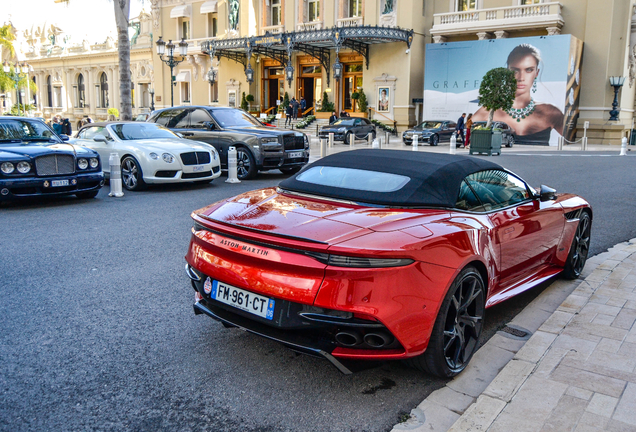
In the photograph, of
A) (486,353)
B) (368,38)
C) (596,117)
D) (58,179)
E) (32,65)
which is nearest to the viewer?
(486,353)

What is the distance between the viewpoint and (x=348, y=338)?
3.05 metres

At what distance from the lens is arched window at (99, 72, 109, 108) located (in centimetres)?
5850

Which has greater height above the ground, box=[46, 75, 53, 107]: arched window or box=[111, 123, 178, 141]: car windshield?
box=[46, 75, 53, 107]: arched window

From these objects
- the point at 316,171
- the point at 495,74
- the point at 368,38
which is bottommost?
the point at 316,171

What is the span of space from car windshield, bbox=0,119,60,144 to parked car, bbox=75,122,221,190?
160 cm

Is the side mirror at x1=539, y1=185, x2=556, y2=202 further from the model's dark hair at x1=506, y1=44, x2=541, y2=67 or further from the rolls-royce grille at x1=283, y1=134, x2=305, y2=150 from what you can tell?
the model's dark hair at x1=506, y1=44, x2=541, y2=67

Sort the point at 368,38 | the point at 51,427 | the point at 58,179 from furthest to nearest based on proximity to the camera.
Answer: the point at 368,38
the point at 58,179
the point at 51,427

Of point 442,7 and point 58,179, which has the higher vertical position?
point 442,7

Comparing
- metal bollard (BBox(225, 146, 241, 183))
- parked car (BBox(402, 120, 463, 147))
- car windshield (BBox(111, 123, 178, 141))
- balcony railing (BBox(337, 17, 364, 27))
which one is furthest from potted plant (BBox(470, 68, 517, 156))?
car windshield (BBox(111, 123, 178, 141))

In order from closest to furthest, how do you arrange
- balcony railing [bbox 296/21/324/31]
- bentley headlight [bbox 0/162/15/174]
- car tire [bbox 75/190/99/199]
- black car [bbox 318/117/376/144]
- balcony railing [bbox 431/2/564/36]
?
bentley headlight [bbox 0/162/15/174] < car tire [bbox 75/190/99/199] < black car [bbox 318/117/376/144] < balcony railing [bbox 431/2/564/36] < balcony railing [bbox 296/21/324/31]

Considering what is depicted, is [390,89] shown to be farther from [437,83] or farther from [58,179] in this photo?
[58,179]

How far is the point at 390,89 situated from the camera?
123ft

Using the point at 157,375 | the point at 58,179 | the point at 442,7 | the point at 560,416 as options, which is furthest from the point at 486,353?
the point at 442,7

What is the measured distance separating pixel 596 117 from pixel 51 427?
36269 millimetres
